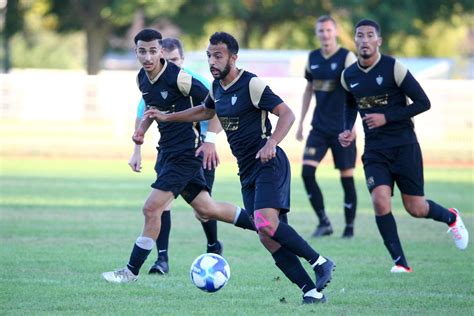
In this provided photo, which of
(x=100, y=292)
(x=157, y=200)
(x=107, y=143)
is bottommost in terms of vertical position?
(x=107, y=143)

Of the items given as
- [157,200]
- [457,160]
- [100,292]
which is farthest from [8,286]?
[457,160]

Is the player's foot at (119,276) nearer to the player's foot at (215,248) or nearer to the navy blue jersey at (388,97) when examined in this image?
the player's foot at (215,248)

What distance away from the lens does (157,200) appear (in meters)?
9.11

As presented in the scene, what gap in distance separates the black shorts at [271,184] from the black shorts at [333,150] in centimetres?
489

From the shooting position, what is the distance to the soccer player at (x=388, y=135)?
9703mm

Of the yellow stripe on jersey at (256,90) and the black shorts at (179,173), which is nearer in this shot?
the yellow stripe on jersey at (256,90)

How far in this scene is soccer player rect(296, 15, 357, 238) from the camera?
12820 millimetres

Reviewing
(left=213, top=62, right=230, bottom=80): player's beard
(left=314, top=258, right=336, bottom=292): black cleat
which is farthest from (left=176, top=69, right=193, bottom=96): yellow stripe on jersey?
(left=314, top=258, right=336, bottom=292): black cleat

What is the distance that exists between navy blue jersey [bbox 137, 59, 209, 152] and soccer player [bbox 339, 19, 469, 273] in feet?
5.11

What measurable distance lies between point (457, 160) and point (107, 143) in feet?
28.8

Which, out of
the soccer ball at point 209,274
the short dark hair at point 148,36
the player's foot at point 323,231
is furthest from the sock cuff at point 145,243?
the player's foot at point 323,231

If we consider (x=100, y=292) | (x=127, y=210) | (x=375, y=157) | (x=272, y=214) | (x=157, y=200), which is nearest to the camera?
(x=272, y=214)

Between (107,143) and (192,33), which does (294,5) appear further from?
(107,143)

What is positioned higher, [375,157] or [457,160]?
[375,157]
